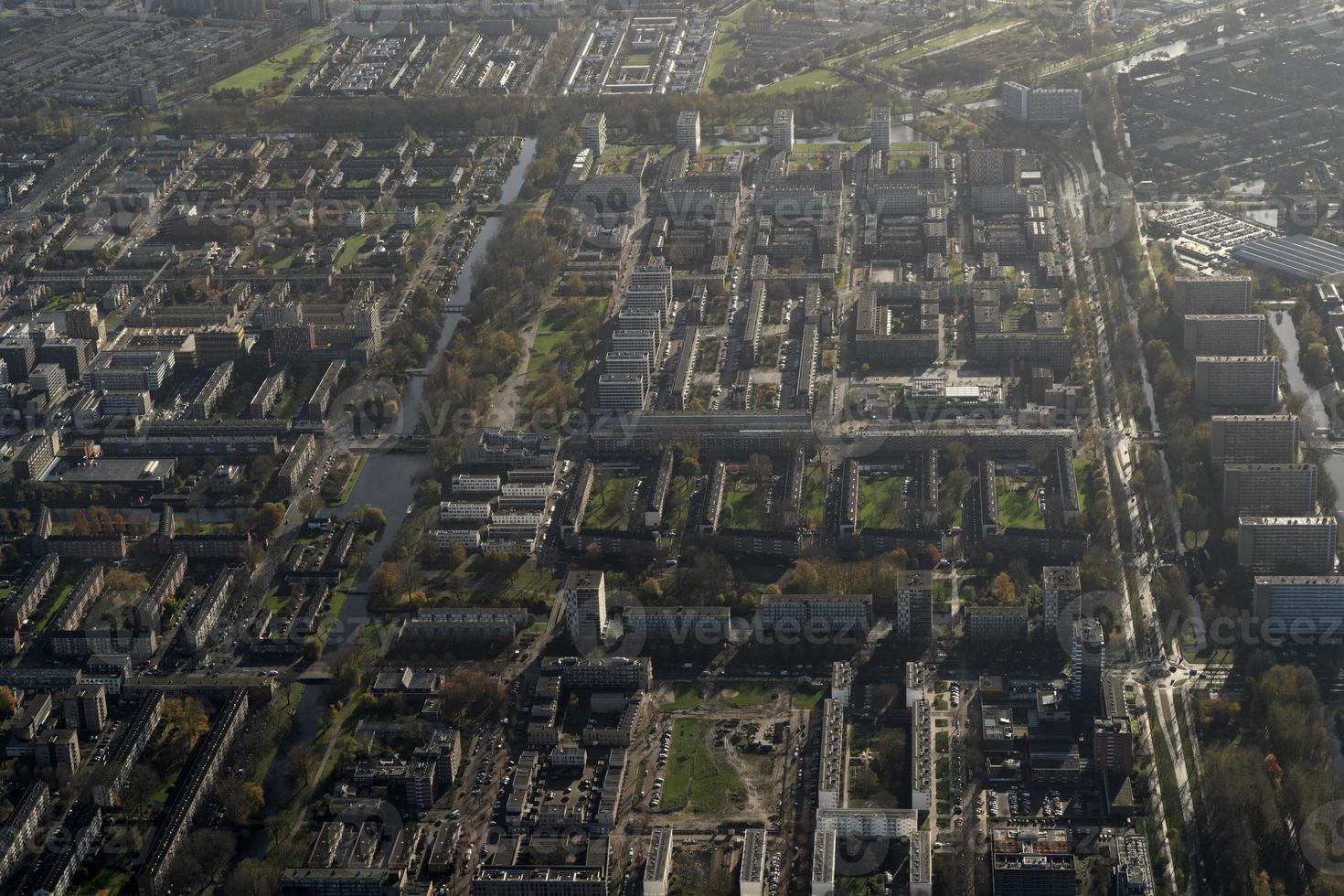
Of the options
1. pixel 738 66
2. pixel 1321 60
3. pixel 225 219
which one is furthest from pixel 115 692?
pixel 1321 60

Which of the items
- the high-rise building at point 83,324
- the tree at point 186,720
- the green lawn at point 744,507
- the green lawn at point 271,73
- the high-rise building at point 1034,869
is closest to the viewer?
the high-rise building at point 1034,869

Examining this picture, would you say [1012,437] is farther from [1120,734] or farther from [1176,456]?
[1120,734]

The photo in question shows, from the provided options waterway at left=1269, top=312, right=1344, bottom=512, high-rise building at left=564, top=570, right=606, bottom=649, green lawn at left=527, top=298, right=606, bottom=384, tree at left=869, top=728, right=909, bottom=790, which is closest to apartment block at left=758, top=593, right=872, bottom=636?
high-rise building at left=564, top=570, right=606, bottom=649

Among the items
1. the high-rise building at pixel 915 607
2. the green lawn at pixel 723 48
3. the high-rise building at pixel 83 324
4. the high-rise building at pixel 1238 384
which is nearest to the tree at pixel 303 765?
the high-rise building at pixel 915 607

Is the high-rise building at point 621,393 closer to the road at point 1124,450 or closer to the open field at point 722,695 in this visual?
the road at point 1124,450

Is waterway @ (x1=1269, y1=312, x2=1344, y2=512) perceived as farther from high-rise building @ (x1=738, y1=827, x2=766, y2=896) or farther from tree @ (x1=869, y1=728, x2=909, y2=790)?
high-rise building @ (x1=738, y1=827, x2=766, y2=896)

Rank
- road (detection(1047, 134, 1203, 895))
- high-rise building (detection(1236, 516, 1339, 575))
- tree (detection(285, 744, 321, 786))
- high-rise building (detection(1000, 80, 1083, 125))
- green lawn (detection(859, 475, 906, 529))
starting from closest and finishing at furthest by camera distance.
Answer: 1. road (detection(1047, 134, 1203, 895))
2. tree (detection(285, 744, 321, 786))
3. high-rise building (detection(1236, 516, 1339, 575))
4. green lawn (detection(859, 475, 906, 529))
5. high-rise building (detection(1000, 80, 1083, 125))

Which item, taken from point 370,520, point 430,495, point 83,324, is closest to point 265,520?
point 370,520
